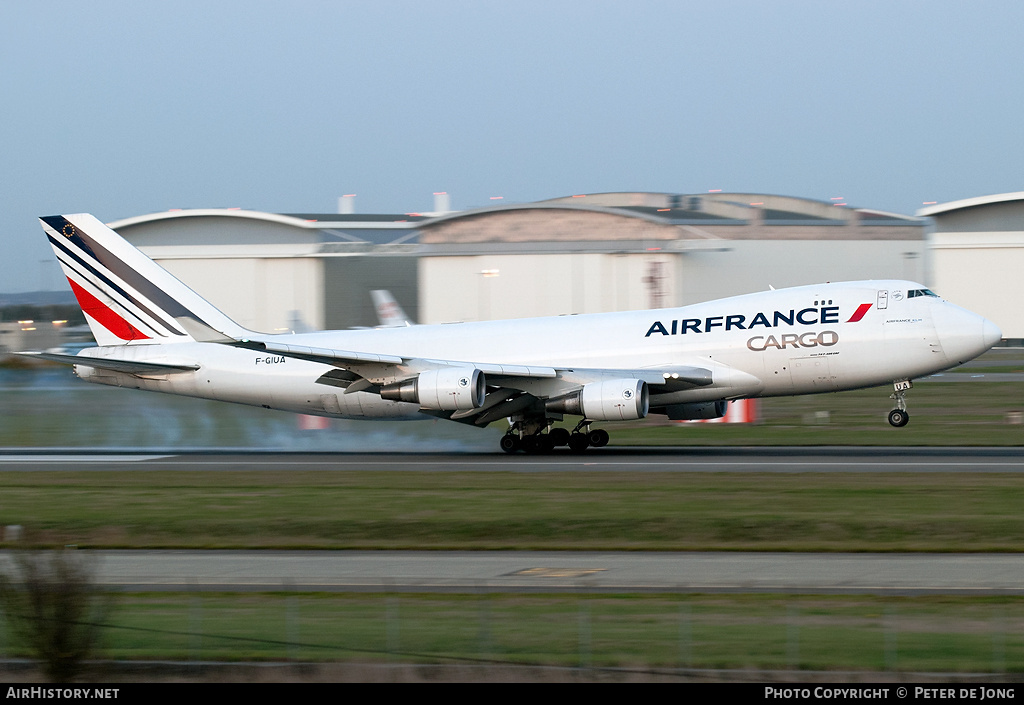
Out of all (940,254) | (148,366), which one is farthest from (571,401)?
(940,254)

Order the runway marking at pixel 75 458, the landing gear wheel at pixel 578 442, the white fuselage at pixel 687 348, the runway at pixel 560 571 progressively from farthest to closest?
the landing gear wheel at pixel 578 442, the runway marking at pixel 75 458, the white fuselage at pixel 687 348, the runway at pixel 560 571

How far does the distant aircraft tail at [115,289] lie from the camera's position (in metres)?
37.1

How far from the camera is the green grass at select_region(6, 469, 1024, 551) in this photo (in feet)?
67.5

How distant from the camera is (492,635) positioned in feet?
39.8

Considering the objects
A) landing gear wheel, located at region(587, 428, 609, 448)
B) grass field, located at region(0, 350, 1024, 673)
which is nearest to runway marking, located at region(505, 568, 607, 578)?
grass field, located at region(0, 350, 1024, 673)

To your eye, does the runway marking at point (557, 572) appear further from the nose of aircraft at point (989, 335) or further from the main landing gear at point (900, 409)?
the nose of aircraft at point (989, 335)

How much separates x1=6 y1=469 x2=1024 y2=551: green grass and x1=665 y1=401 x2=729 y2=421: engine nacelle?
651cm

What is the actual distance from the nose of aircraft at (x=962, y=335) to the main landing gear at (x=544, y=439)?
10.5 m

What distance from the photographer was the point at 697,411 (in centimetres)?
3494

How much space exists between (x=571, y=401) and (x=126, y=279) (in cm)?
1538

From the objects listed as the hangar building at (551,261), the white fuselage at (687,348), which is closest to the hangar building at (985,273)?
the hangar building at (551,261)

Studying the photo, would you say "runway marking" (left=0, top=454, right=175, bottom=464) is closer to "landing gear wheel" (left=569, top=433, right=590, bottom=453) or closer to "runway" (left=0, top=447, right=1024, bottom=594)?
"landing gear wheel" (left=569, top=433, right=590, bottom=453)
